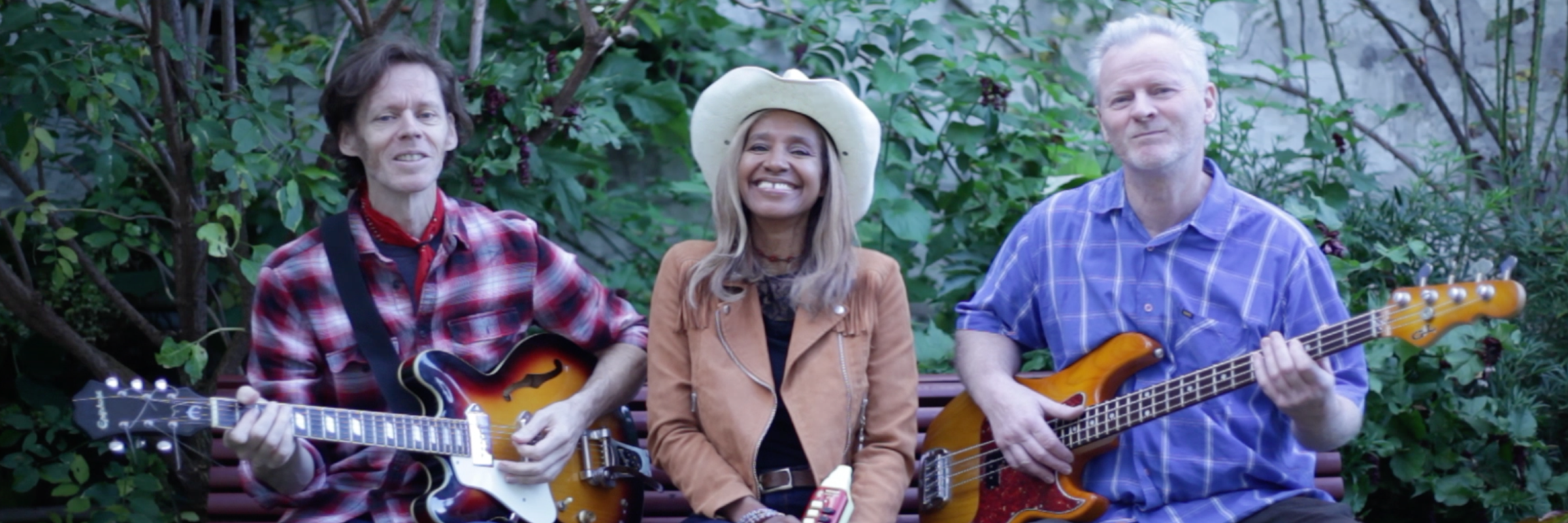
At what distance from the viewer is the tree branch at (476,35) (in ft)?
14.2

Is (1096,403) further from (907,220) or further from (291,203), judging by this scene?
(291,203)

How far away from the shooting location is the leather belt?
3170mm

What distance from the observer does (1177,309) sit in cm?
308

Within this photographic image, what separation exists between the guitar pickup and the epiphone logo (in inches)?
27.3

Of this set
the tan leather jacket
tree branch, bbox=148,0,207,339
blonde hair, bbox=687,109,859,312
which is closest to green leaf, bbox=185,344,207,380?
tree branch, bbox=148,0,207,339

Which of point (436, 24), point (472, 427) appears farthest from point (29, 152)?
point (472, 427)

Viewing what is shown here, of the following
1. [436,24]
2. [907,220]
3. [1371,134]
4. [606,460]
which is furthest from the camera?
[1371,134]

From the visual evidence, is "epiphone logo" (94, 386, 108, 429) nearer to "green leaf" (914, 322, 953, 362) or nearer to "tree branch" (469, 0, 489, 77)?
"tree branch" (469, 0, 489, 77)

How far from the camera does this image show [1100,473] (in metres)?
3.15

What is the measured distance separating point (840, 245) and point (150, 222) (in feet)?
7.57

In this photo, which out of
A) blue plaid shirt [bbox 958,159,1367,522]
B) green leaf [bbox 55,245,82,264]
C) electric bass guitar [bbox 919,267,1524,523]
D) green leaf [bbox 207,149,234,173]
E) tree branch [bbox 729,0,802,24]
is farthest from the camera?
tree branch [bbox 729,0,802,24]

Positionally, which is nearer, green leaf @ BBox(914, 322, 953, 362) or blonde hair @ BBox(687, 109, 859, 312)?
blonde hair @ BBox(687, 109, 859, 312)

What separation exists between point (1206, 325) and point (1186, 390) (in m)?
0.19

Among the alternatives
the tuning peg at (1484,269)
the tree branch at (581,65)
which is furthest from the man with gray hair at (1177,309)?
the tree branch at (581,65)
